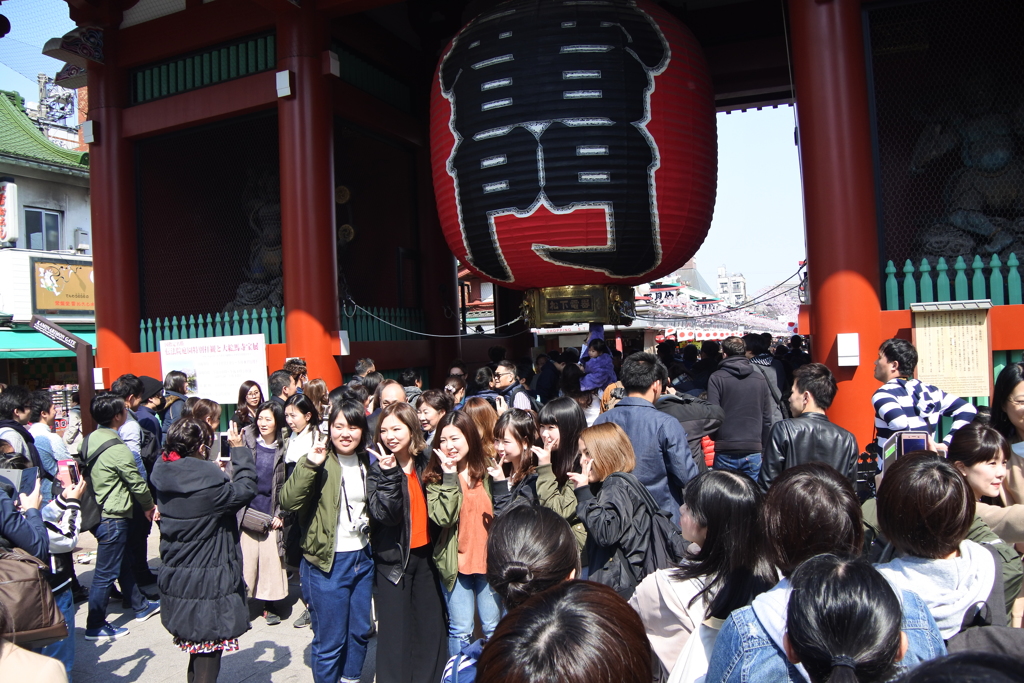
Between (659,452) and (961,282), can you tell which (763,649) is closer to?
(659,452)

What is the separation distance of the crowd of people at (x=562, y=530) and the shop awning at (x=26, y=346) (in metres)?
10.2

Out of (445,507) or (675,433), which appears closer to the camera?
(445,507)

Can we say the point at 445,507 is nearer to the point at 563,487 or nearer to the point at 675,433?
the point at 563,487

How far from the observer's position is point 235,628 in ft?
9.58

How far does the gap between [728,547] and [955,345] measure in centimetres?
437

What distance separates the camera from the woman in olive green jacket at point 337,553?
297 cm

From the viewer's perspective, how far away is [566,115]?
5297 millimetres

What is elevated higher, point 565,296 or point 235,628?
Result: point 565,296

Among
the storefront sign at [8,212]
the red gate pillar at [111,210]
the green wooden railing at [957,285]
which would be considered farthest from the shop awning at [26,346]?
the green wooden railing at [957,285]

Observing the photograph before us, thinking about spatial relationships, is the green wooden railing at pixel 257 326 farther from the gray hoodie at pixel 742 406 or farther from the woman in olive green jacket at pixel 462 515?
the woman in olive green jacket at pixel 462 515

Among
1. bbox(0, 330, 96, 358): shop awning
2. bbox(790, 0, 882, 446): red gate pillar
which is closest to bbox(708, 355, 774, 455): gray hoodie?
bbox(790, 0, 882, 446): red gate pillar

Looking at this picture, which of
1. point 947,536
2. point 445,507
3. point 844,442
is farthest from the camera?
point 844,442

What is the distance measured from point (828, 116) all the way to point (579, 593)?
5.55m

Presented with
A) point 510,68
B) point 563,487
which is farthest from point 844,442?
point 510,68
